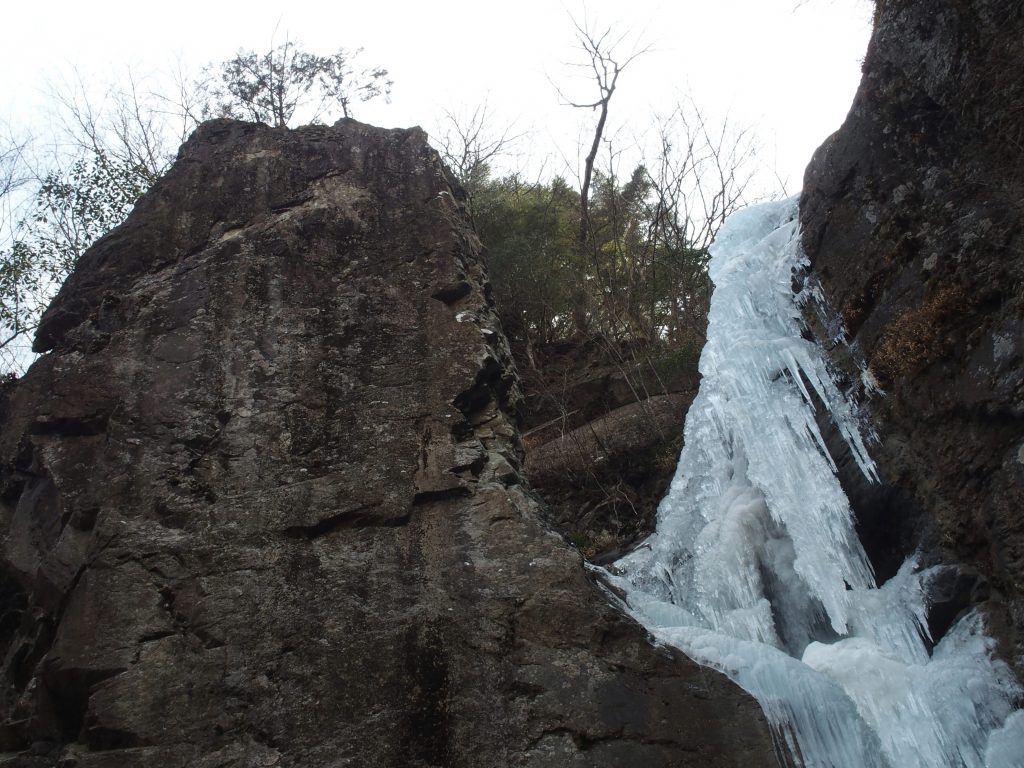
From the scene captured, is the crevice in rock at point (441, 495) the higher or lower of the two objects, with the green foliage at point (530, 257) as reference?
lower

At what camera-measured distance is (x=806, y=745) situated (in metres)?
4.99

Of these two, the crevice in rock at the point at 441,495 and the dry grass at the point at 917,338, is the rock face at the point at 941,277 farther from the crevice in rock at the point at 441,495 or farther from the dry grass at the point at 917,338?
the crevice in rock at the point at 441,495

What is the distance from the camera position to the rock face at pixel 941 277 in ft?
20.2

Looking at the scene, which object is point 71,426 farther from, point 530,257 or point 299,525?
point 530,257

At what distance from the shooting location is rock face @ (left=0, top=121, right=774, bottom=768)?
15.3 feet

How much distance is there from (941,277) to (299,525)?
5553 millimetres

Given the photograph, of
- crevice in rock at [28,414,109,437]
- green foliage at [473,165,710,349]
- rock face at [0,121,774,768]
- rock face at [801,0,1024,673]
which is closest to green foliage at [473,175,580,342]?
green foliage at [473,165,710,349]

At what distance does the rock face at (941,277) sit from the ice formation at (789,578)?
319mm

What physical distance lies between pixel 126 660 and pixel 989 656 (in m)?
5.38

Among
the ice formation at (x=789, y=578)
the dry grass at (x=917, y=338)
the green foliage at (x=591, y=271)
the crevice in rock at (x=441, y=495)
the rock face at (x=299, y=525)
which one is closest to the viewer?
the rock face at (x=299, y=525)

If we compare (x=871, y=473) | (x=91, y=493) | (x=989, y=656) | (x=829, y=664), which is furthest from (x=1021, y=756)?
(x=91, y=493)

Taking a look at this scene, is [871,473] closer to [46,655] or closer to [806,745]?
[806,745]

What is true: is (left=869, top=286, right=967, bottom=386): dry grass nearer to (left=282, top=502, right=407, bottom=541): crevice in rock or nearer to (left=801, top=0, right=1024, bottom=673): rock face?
(left=801, top=0, right=1024, bottom=673): rock face

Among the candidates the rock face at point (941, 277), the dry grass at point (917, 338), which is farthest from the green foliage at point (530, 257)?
the dry grass at point (917, 338)
